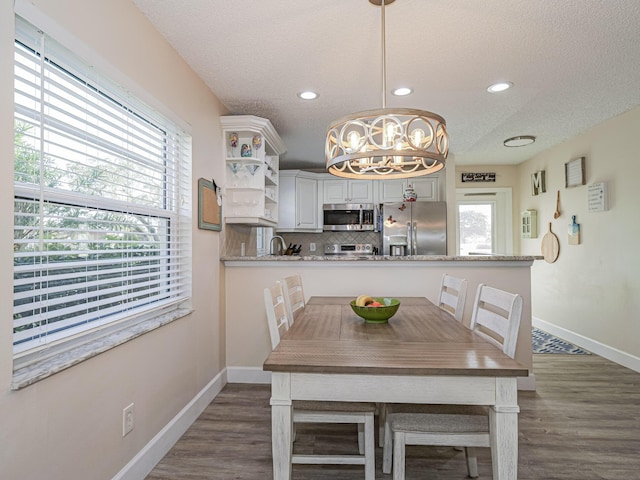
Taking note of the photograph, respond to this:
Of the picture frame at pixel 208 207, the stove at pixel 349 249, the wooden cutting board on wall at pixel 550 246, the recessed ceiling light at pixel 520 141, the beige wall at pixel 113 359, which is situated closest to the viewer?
the beige wall at pixel 113 359

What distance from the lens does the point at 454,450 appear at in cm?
209

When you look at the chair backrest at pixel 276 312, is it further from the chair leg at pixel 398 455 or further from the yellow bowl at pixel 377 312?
the chair leg at pixel 398 455

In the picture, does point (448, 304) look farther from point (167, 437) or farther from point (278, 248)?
point (278, 248)

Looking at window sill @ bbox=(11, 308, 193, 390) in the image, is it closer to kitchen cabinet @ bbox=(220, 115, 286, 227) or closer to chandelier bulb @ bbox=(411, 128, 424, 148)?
kitchen cabinet @ bbox=(220, 115, 286, 227)

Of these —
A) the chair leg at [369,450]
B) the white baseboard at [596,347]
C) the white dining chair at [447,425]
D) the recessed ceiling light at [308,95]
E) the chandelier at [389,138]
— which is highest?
the recessed ceiling light at [308,95]

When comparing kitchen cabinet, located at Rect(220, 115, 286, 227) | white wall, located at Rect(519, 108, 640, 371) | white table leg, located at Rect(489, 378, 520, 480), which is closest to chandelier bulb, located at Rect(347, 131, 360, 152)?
white table leg, located at Rect(489, 378, 520, 480)

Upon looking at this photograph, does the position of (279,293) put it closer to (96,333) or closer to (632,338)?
(96,333)

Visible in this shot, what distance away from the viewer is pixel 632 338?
11.3ft

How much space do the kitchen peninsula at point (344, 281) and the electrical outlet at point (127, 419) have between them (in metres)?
1.39

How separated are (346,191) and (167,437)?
151 inches

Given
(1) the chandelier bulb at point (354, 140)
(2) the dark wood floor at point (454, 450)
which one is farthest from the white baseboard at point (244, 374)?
(1) the chandelier bulb at point (354, 140)

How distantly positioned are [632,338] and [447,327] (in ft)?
9.04

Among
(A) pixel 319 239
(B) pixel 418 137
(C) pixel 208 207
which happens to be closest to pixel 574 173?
(A) pixel 319 239

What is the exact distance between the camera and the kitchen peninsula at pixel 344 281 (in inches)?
118
